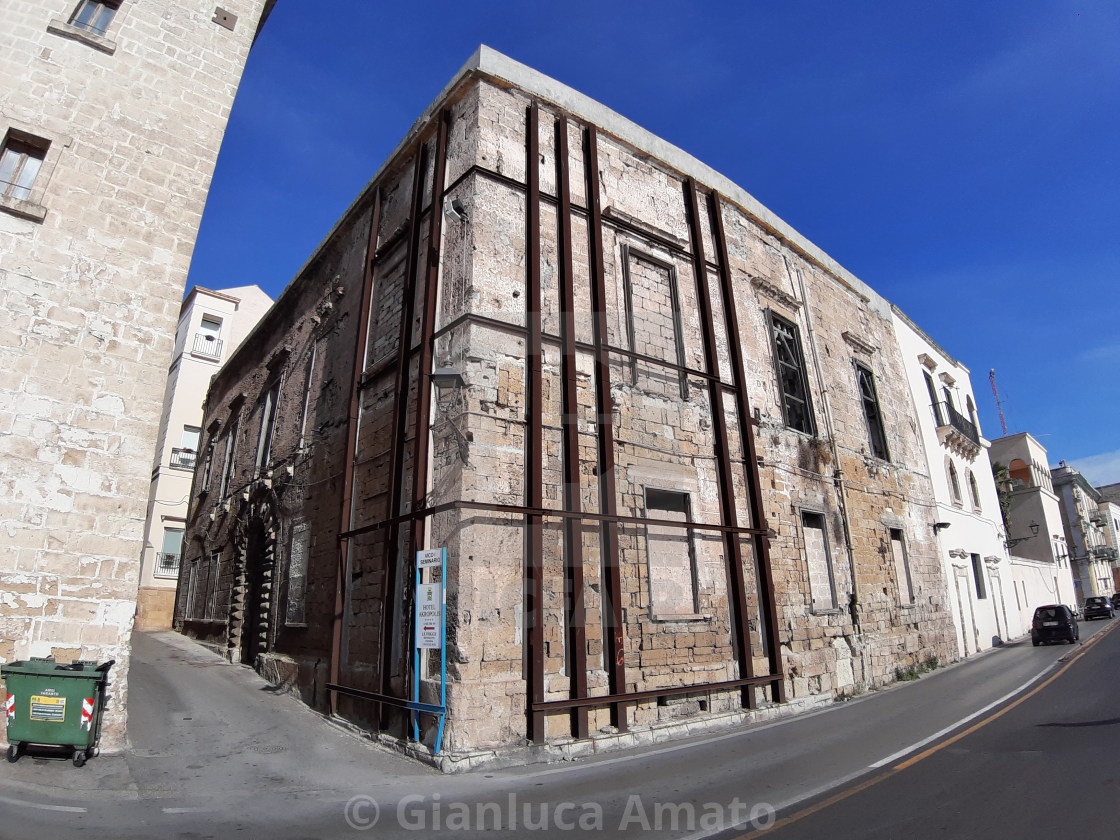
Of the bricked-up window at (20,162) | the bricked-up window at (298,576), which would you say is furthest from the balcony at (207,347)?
the bricked-up window at (20,162)

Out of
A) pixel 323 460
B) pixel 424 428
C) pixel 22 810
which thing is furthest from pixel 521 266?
pixel 22 810

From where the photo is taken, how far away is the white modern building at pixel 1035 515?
30.1 meters

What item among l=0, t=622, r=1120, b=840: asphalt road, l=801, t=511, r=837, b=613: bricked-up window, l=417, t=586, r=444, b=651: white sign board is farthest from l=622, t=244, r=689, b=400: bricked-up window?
l=0, t=622, r=1120, b=840: asphalt road

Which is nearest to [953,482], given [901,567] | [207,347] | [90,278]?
[901,567]

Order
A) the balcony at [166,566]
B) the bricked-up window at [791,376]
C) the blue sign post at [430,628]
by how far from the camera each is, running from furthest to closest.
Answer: the balcony at [166,566]
the bricked-up window at [791,376]
the blue sign post at [430,628]

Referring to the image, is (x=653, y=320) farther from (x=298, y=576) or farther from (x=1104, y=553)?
(x=1104, y=553)

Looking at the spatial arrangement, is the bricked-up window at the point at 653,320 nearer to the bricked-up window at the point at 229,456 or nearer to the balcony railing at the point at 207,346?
the bricked-up window at the point at 229,456

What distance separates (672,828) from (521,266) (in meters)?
6.64

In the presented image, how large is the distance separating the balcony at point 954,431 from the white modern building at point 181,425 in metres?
22.2

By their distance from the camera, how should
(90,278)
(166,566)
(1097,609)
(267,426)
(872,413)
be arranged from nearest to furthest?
(90,278) → (267,426) → (872,413) → (166,566) → (1097,609)

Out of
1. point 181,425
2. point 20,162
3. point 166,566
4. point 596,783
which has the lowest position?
point 596,783

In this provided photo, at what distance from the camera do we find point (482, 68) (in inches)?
346

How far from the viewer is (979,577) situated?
58.5 feet

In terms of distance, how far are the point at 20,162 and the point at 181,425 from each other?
15216 millimetres
